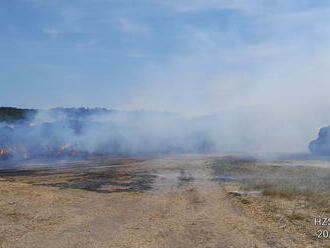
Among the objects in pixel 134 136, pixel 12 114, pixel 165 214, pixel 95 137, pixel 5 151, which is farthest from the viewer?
pixel 12 114

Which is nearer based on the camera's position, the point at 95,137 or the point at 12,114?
the point at 95,137

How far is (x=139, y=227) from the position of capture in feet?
36.4

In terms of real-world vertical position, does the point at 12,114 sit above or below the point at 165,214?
above

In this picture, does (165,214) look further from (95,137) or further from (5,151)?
(95,137)

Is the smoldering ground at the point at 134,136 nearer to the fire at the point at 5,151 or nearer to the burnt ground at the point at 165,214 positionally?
the fire at the point at 5,151

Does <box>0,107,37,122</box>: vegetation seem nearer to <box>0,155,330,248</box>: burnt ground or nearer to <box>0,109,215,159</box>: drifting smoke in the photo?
<box>0,109,215,159</box>: drifting smoke

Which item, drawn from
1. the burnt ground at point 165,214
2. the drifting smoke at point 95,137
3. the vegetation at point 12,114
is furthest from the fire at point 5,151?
the vegetation at point 12,114

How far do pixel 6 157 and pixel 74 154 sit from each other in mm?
10365

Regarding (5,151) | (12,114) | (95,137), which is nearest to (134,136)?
(95,137)

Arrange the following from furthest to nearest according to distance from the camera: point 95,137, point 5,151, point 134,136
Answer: point 134,136 < point 95,137 < point 5,151

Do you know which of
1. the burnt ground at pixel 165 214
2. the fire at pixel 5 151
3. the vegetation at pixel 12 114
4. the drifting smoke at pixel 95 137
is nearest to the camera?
the burnt ground at pixel 165 214

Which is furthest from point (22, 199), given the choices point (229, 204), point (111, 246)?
point (229, 204)

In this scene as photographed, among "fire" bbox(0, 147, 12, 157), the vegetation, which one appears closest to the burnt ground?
A: "fire" bbox(0, 147, 12, 157)

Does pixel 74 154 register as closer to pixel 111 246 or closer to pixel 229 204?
pixel 229 204
